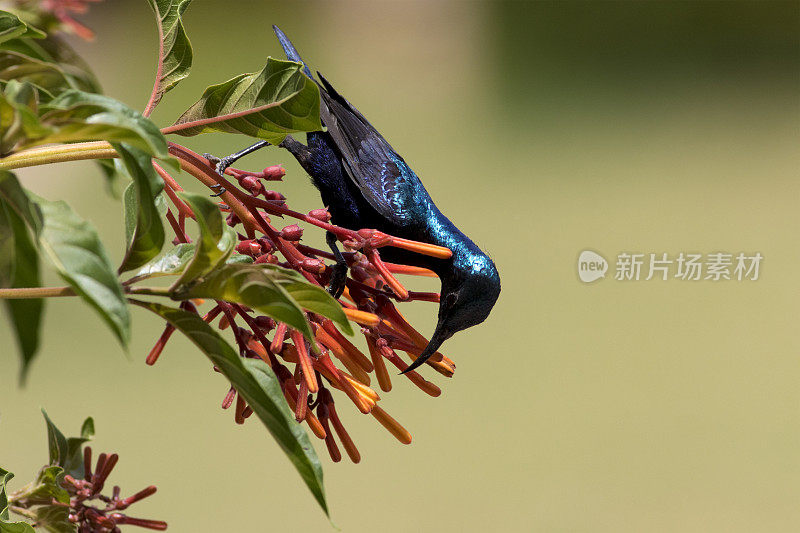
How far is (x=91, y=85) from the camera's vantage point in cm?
37

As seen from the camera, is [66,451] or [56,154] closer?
[56,154]

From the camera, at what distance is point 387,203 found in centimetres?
36

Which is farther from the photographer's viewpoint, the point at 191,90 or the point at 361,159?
the point at 191,90

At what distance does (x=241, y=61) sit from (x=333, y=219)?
9.02ft

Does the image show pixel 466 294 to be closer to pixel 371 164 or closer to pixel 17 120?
pixel 371 164

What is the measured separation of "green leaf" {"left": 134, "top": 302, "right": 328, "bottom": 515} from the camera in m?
0.20

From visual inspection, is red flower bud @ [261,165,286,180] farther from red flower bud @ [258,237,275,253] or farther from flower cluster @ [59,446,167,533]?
flower cluster @ [59,446,167,533]

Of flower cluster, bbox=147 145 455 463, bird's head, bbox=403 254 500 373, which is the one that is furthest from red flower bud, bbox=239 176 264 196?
bird's head, bbox=403 254 500 373

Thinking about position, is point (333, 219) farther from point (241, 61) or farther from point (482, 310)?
point (241, 61)

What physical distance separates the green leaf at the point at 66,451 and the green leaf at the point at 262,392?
0.54 ft

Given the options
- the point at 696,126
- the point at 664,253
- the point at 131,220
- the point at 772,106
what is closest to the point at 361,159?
the point at 131,220

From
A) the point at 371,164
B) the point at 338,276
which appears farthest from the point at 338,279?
the point at 371,164

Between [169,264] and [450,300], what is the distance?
0.49 feet

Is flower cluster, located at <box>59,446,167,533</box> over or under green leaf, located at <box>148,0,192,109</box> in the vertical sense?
under
